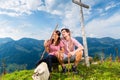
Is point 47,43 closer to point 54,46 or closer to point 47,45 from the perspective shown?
point 47,45

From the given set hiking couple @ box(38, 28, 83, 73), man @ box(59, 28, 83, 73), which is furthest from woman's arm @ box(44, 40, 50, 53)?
man @ box(59, 28, 83, 73)

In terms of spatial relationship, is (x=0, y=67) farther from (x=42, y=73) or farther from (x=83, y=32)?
(x=83, y=32)

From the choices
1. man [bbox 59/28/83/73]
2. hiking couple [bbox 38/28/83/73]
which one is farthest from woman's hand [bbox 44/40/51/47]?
man [bbox 59/28/83/73]

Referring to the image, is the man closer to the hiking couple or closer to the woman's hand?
the hiking couple

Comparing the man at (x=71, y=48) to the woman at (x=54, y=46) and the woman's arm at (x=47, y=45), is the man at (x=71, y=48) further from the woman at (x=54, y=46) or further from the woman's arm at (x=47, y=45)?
the woman's arm at (x=47, y=45)

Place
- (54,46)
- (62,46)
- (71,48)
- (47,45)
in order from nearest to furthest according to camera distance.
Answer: (62,46), (47,45), (54,46), (71,48)

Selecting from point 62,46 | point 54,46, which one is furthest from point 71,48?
point 54,46

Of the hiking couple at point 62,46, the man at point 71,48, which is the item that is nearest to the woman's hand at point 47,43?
the hiking couple at point 62,46

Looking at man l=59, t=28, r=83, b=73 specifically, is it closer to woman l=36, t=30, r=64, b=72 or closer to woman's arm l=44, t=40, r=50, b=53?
woman l=36, t=30, r=64, b=72

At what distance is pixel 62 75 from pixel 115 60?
297 inches

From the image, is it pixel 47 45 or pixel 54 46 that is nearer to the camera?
pixel 47 45

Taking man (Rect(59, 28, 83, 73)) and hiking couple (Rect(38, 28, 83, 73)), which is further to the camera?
man (Rect(59, 28, 83, 73))

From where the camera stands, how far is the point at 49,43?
13.0 m

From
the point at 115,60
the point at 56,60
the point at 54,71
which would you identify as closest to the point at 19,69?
the point at 54,71
